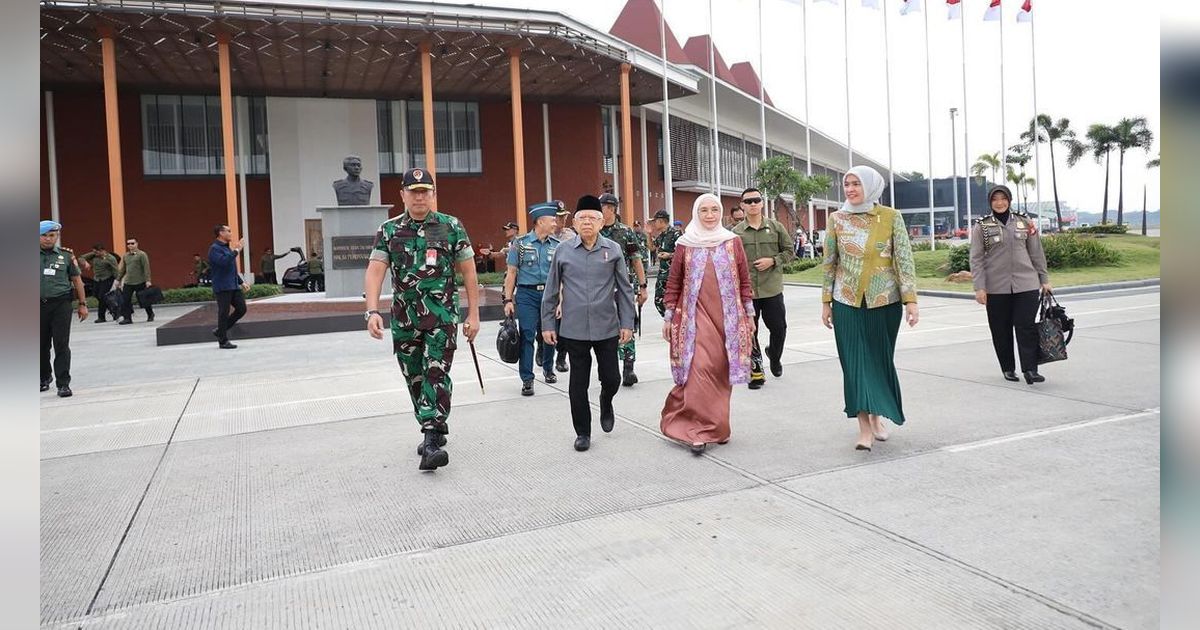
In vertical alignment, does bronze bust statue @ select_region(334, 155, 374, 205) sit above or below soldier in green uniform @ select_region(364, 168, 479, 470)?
above

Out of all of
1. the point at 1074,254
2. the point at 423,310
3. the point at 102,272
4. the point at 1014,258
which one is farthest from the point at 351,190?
the point at 1074,254

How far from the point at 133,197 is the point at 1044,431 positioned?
94.2 feet

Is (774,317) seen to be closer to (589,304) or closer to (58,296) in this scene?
(589,304)

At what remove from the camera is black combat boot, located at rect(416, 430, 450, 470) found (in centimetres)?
479

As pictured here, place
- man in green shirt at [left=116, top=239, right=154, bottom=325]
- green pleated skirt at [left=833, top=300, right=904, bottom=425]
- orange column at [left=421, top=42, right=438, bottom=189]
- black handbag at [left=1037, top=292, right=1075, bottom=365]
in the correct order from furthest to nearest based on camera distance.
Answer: orange column at [left=421, top=42, right=438, bottom=189] → man in green shirt at [left=116, top=239, right=154, bottom=325] → black handbag at [left=1037, top=292, right=1075, bottom=365] → green pleated skirt at [left=833, top=300, right=904, bottom=425]

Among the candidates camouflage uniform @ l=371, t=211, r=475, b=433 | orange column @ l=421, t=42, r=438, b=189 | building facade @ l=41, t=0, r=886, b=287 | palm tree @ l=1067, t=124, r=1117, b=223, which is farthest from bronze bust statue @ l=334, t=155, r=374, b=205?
palm tree @ l=1067, t=124, r=1117, b=223

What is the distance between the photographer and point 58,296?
798 cm

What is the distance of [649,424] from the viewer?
236 inches

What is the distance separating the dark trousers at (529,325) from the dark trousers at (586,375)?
184cm

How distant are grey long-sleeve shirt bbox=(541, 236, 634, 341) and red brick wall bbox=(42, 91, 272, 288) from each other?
83.3ft

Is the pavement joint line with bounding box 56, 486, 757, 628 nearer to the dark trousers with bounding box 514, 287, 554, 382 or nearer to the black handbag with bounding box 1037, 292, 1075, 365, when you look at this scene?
the dark trousers with bounding box 514, 287, 554, 382

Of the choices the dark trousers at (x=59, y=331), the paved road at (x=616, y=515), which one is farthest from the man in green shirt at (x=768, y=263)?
the dark trousers at (x=59, y=331)

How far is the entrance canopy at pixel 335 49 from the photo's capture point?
19.6 m

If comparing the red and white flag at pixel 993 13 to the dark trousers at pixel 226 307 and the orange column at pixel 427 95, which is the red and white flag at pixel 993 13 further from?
the dark trousers at pixel 226 307
